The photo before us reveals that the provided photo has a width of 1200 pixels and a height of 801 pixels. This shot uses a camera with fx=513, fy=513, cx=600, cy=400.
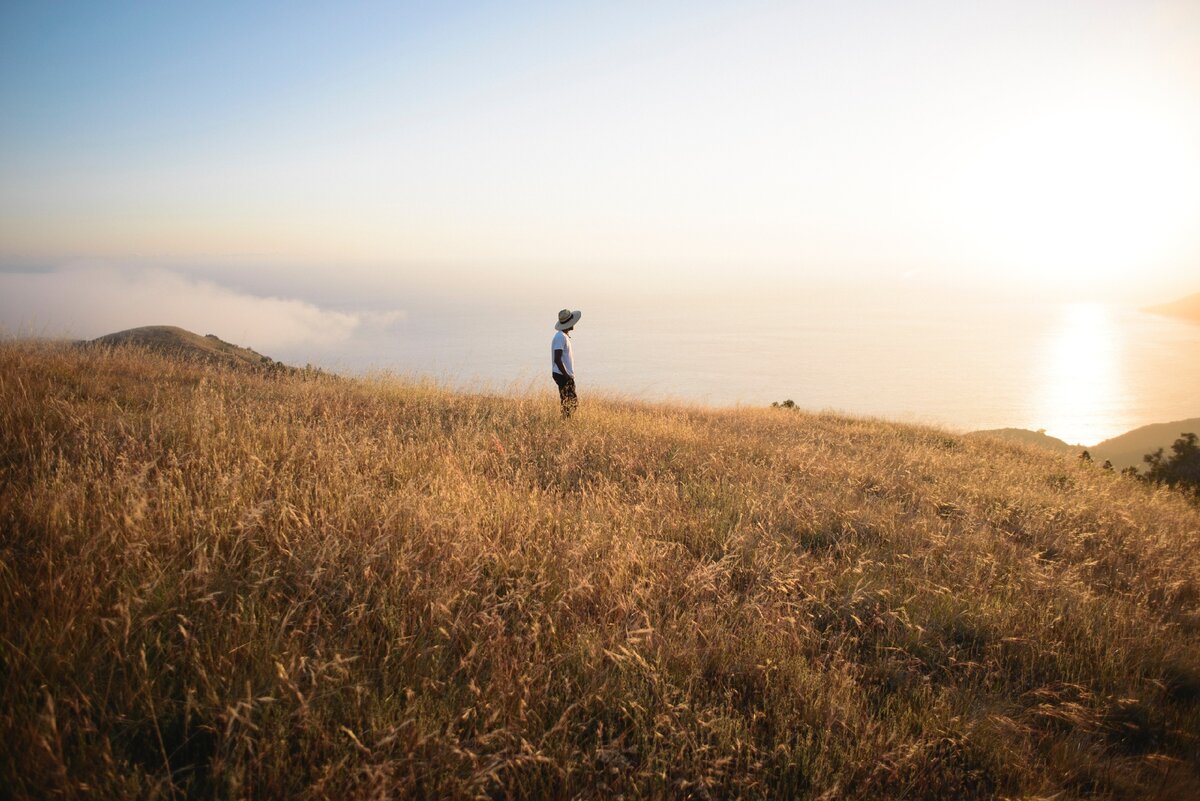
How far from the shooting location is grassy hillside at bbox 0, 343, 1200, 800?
6.28 ft

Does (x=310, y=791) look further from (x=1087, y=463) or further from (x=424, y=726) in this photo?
(x=1087, y=463)

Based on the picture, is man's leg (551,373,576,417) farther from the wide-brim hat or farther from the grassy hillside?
the grassy hillside

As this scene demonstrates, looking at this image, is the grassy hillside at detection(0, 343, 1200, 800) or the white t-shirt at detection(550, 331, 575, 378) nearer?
the grassy hillside at detection(0, 343, 1200, 800)

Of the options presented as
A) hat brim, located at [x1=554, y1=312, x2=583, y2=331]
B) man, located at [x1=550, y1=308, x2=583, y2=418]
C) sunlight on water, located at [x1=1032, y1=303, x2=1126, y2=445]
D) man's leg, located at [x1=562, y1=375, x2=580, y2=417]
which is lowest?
sunlight on water, located at [x1=1032, y1=303, x2=1126, y2=445]

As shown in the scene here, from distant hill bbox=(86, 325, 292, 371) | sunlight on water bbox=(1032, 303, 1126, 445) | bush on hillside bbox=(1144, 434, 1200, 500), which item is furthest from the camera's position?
sunlight on water bbox=(1032, 303, 1126, 445)

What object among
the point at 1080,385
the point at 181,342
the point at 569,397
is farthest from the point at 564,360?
the point at 1080,385

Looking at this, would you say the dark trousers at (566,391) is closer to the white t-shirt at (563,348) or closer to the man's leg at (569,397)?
the man's leg at (569,397)

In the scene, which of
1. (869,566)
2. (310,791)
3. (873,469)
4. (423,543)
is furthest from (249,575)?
(873,469)

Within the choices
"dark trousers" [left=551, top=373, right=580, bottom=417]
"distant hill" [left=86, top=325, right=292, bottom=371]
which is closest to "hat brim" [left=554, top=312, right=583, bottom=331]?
"dark trousers" [left=551, top=373, right=580, bottom=417]

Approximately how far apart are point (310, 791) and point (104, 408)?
6174mm

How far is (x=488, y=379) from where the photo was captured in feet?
39.6

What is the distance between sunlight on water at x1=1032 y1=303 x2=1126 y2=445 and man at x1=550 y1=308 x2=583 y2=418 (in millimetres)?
30324

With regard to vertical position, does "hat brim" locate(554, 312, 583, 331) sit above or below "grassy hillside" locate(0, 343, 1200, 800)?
above

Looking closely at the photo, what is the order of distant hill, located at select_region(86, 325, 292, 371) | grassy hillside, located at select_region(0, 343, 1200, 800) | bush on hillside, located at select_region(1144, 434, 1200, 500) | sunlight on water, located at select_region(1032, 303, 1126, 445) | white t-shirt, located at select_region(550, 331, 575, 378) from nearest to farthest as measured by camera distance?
grassy hillside, located at select_region(0, 343, 1200, 800), white t-shirt, located at select_region(550, 331, 575, 378), bush on hillside, located at select_region(1144, 434, 1200, 500), distant hill, located at select_region(86, 325, 292, 371), sunlight on water, located at select_region(1032, 303, 1126, 445)
